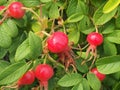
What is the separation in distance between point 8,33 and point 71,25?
29 cm

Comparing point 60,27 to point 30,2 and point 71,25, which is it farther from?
point 30,2

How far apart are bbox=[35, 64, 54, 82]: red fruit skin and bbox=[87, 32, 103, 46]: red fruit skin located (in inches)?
8.1

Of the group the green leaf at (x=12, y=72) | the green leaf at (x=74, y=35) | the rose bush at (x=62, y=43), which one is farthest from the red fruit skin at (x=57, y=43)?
the green leaf at (x=74, y=35)

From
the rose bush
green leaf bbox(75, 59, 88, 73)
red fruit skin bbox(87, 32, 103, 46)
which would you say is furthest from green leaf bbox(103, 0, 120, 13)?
green leaf bbox(75, 59, 88, 73)

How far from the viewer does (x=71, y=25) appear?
1441 mm

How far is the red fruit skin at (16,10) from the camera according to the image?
126 cm

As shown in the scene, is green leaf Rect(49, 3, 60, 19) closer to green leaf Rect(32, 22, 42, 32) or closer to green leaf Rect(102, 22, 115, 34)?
green leaf Rect(32, 22, 42, 32)

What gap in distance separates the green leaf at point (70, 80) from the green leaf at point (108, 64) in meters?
0.09

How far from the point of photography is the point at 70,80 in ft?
4.12

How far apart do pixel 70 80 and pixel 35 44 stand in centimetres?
21

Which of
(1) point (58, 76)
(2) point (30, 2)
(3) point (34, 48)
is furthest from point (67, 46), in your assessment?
(2) point (30, 2)

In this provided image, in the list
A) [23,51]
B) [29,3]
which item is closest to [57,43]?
[23,51]

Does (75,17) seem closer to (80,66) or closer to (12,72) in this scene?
(80,66)

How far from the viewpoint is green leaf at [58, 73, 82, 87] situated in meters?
1.25
